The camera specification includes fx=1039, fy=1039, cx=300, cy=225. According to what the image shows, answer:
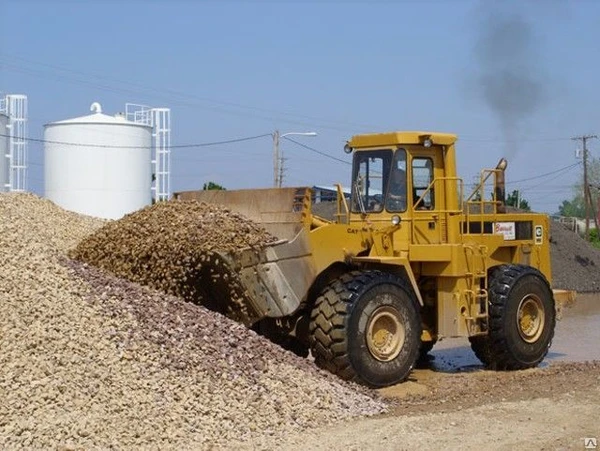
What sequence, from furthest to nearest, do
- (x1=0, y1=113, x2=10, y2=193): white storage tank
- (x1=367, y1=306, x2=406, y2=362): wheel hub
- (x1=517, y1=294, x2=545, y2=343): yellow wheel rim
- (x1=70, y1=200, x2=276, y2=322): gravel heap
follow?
(x1=0, y1=113, x2=10, y2=193): white storage tank < (x1=517, y1=294, x2=545, y2=343): yellow wheel rim < (x1=367, y1=306, x2=406, y2=362): wheel hub < (x1=70, y1=200, x2=276, y2=322): gravel heap

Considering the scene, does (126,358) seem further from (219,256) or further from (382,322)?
(382,322)

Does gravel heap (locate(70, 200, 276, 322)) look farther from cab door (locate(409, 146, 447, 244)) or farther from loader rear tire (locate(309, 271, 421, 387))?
cab door (locate(409, 146, 447, 244))

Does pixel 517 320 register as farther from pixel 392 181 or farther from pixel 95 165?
pixel 95 165

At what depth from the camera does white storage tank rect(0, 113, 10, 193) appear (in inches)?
1341

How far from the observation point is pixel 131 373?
8250mm

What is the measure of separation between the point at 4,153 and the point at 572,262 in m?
18.6

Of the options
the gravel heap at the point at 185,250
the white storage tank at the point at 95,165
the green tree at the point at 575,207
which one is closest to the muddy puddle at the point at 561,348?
the gravel heap at the point at 185,250

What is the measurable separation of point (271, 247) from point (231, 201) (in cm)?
149

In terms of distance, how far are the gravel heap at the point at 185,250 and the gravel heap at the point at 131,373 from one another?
670mm

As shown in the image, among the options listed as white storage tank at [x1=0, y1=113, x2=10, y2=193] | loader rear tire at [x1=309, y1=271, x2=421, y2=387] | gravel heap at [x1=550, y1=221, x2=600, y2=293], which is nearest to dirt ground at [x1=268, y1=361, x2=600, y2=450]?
loader rear tire at [x1=309, y1=271, x2=421, y2=387]

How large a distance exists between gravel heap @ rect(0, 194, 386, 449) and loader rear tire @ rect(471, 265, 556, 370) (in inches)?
125

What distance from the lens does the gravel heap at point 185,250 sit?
1058 centimetres

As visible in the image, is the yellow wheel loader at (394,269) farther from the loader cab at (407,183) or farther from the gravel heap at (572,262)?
→ the gravel heap at (572,262)

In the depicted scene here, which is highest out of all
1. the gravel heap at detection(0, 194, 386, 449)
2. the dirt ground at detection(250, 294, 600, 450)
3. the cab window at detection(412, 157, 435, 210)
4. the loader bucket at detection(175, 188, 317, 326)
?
the cab window at detection(412, 157, 435, 210)
